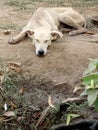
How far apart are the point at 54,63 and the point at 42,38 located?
65 cm

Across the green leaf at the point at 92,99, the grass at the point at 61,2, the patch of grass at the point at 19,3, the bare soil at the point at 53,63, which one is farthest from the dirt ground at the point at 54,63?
the grass at the point at 61,2

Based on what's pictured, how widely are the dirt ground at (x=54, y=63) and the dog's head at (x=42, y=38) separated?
0.28 feet

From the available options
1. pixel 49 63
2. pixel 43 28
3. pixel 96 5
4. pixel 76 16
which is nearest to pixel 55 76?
pixel 49 63

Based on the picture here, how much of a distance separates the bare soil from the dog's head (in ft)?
0.27

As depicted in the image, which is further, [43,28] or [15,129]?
[43,28]

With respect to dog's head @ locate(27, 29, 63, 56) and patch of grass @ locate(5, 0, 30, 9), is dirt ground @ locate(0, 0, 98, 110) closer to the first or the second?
dog's head @ locate(27, 29, 63, 56)

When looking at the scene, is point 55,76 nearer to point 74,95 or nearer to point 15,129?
point 74,95

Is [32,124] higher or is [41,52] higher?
[41,52]

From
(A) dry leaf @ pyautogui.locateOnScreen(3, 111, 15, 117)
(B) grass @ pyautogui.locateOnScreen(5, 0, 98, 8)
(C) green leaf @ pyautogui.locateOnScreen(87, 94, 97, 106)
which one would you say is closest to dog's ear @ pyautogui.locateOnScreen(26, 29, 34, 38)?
(A) dry leaf @ pyautogui.locateOnScreen(3, 111, 15, 117)

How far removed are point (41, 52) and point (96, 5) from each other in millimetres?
3776

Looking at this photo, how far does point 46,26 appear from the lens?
7137mm

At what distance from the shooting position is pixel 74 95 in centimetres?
565

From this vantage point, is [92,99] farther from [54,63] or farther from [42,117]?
[54,63]

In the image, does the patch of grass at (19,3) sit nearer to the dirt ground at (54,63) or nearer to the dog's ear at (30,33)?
the dirt ground at (54,63)
